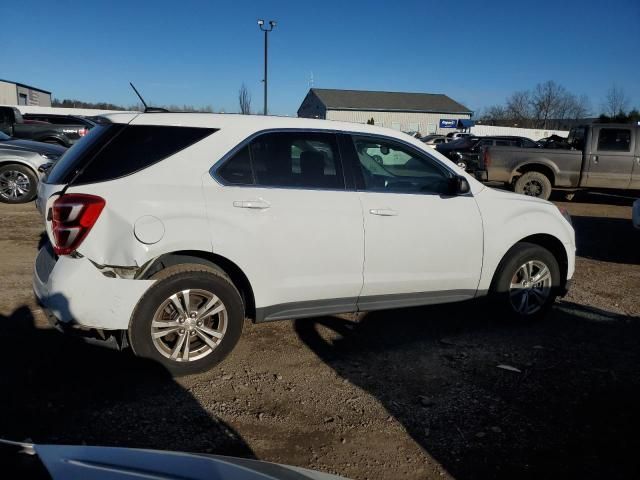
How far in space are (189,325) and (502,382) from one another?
7.39 ft

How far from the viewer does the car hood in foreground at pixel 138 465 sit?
4.84 feet

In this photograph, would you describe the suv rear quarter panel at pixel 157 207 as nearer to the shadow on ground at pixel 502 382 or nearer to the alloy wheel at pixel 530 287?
the shadow on ground at pixel 502 382

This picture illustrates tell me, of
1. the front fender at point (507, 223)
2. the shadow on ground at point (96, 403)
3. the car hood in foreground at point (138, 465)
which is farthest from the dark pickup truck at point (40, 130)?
the car hood in foreground at point (138, 465)

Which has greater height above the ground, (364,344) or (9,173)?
(9,173)

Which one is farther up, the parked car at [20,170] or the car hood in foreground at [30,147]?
the car hood in foreground at [30,147]

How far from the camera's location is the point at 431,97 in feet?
202

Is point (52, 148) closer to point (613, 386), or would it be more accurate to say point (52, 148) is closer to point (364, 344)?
point (364, 344)

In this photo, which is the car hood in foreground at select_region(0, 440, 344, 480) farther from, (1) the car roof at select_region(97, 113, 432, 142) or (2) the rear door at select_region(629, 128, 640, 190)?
(2) the rear door at select_region(629, 128, 640, 190)

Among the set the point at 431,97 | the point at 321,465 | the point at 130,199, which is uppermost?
the point at 431,97

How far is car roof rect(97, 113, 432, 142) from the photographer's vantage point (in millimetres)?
3359

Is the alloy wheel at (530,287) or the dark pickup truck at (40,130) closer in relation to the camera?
the alloy wheel at (530,287)

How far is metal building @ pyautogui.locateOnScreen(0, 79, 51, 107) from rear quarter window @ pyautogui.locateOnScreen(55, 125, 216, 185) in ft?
169

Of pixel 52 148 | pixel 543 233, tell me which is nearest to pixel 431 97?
pixel 52 148

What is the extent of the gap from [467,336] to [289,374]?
1715 mm
